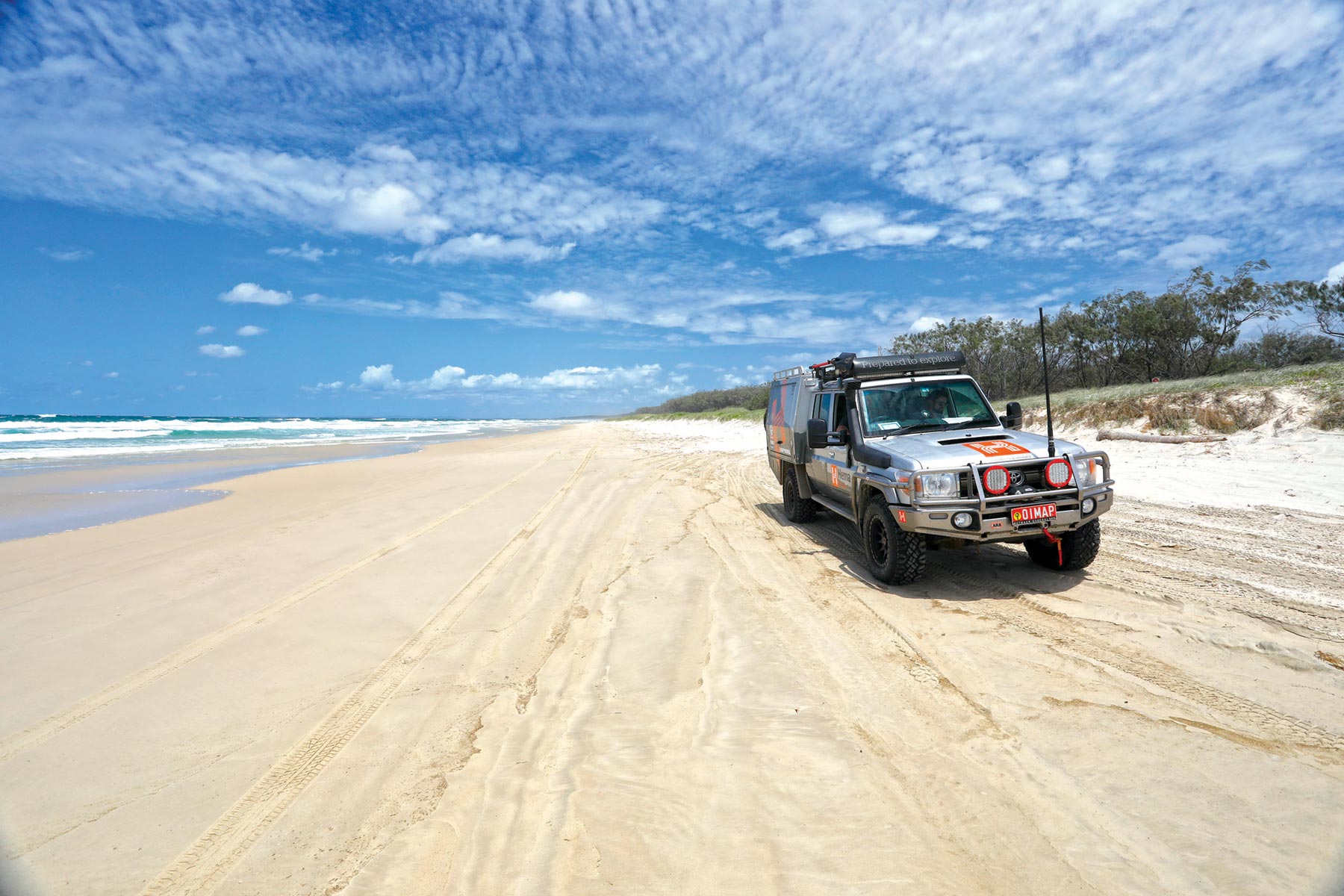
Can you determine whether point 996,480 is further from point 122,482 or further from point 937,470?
point 122,482

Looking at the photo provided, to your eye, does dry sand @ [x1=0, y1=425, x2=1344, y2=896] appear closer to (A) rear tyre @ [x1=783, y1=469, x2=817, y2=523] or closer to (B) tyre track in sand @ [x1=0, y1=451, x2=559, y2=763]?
(B) tyre track in sand @ [x1=0, y1=451, x2=559, y2=763]

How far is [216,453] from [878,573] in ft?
93.5

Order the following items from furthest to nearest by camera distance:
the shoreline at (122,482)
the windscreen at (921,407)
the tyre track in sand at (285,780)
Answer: the shoreline at (122,482)
the windscreen at (921,407)
the tyre track in sand at (285,780)

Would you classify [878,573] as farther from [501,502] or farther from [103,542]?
[103,542]

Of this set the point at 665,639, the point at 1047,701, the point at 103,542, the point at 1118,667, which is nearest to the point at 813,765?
the point at 1047,701

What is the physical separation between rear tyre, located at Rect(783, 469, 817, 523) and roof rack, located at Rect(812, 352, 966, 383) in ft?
6.97

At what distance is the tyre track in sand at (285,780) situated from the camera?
260 cm

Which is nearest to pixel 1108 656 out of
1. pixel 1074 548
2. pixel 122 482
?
pixel 1074 548

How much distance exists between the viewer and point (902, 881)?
239 cm

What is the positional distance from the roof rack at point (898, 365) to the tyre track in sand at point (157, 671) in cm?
588

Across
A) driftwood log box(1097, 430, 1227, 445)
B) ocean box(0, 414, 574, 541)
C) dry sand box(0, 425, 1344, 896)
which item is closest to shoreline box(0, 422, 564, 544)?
ocean box(0, 414, 574, 541)

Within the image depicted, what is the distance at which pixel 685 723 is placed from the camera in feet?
11.9

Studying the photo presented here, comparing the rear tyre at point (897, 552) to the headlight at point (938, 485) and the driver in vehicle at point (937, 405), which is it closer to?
the headlight at point (938, 485)

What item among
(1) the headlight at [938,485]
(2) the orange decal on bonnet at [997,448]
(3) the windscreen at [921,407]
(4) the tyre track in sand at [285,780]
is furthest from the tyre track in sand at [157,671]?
(2) the orange decal on bonnet at [997,448]
